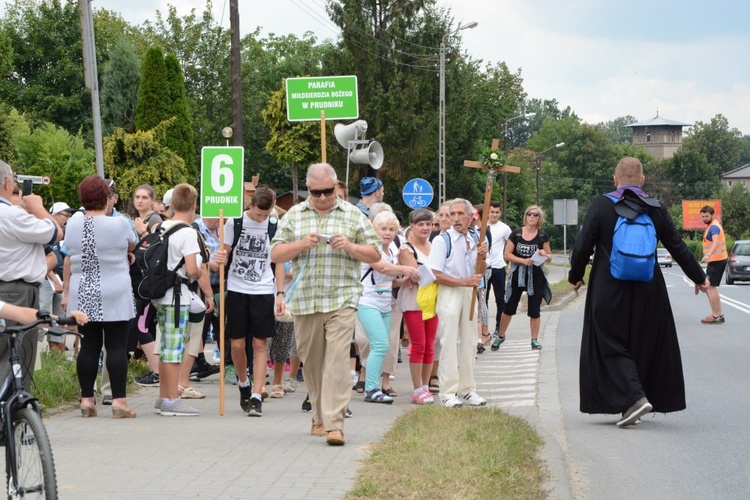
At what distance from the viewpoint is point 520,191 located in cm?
8212

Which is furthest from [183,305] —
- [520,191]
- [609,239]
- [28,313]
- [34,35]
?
[520,191]

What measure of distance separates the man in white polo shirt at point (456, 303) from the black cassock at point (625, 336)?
4.48 feet

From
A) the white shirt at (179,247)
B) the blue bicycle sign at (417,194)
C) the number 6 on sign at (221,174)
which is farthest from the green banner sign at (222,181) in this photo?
the blue bicycle sign at (417,194)

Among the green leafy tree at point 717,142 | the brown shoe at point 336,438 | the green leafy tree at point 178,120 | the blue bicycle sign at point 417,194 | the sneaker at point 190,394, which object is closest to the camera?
the brown shoe at point 336,438

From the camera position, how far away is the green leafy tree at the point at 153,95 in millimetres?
49844

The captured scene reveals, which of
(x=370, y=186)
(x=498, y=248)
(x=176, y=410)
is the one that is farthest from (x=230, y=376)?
(x=498, y=248)

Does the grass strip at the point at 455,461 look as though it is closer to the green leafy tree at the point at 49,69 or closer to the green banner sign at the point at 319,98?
the green banner sign at the point at 319,98

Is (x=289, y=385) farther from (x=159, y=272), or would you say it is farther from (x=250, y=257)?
(x=159, y=272)

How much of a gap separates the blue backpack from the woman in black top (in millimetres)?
6447

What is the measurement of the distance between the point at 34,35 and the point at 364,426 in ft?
209

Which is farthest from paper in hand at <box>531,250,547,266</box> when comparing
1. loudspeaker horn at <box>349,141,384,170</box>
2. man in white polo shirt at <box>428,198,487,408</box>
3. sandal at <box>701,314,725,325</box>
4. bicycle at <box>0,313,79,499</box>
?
bicycle at <box>0,313,79,499</box>

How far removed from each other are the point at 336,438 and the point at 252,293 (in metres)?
2.71

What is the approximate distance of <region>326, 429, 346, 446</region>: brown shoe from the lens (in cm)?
795

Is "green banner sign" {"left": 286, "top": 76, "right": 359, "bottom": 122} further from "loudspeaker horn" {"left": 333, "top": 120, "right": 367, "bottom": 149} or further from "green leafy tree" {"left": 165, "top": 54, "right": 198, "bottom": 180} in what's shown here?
"green leafy tree" {"left": 165, "top": 54, "right": 198, "bottom": 180}
